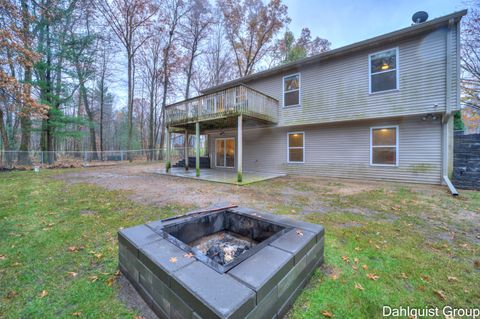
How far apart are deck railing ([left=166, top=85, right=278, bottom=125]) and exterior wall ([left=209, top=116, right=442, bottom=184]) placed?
1862 mm

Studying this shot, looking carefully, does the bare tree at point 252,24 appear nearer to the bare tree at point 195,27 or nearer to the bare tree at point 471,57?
the bare tree at point 195,27

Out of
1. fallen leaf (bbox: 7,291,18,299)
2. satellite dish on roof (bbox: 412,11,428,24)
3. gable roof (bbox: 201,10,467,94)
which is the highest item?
satellite dish on roof (bbox: 412,11,428,24)

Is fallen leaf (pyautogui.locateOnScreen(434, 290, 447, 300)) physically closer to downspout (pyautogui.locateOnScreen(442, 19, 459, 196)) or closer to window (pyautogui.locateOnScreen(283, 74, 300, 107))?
downspout (pyautogui.locateOnScreen(442, 19, 459, 196))

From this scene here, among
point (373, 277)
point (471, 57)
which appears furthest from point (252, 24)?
point (373, 277)

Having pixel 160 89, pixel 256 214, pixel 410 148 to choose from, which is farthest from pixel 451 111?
pixel 160 89

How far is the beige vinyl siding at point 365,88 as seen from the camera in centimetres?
670

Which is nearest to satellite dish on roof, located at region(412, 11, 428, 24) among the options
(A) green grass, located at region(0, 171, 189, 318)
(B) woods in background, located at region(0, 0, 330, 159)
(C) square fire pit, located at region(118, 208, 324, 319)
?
(B) woods in background, located at region(0, 0, 330, 159)

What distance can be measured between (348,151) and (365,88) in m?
2.67

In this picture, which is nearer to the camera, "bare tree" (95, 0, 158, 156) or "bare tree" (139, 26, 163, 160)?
"bare tree" (95, 0, 158, 156)

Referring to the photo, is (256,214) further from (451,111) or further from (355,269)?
(451,111)

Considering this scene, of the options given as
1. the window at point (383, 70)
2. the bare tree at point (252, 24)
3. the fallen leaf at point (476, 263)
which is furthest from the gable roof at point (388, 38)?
the bare tree at point (252, 24)

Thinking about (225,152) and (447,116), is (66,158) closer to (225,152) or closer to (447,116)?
(225,152)

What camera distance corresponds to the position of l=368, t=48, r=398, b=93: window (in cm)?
745

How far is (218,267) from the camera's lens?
5.52ft
